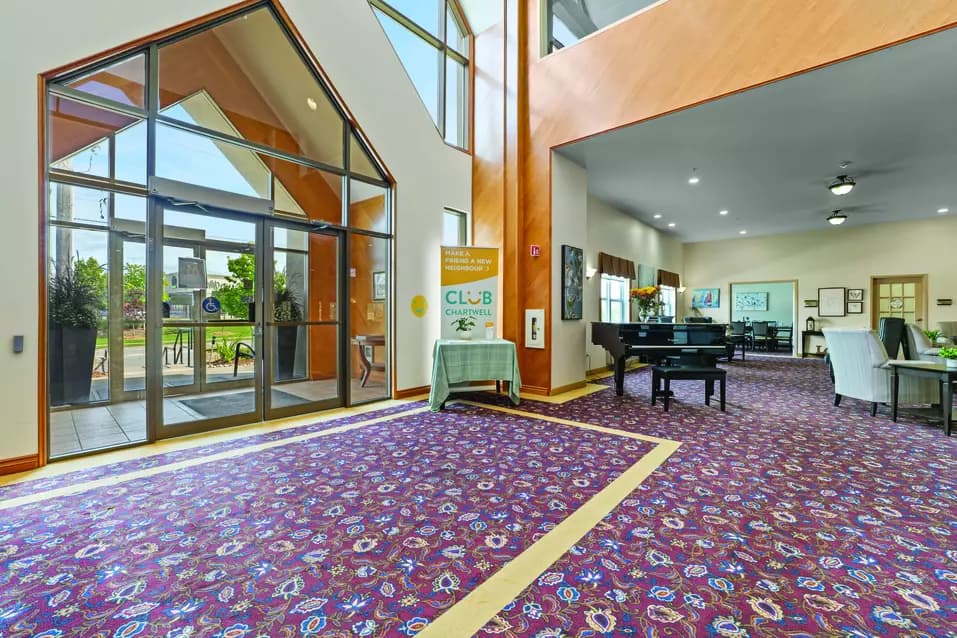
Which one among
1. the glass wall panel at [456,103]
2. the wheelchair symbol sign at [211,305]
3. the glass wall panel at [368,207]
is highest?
the glass wall panel at [456,103]

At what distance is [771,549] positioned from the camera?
6.77ft

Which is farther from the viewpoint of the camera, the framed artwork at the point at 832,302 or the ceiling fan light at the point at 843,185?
the framed artwork at the point at 832,302

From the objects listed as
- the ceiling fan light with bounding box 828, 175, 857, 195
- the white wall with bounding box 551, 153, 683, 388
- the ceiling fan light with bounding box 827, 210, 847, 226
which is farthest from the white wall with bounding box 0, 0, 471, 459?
the ceiling fan light with bounding box 827, 210, 847, 226

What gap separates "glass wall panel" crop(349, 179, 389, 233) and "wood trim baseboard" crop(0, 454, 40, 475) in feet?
11.4

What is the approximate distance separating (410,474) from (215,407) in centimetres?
275

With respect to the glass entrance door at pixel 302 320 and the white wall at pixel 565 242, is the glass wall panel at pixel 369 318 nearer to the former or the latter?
the glass entrance door at pixel 302 320

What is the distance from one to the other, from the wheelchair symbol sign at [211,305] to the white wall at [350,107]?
120cm

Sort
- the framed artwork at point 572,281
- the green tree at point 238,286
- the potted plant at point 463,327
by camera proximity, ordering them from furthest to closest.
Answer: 1. the framed artwork at point 572,281
2. the potted plant at point 463,327
3. the green tree at point 238,286

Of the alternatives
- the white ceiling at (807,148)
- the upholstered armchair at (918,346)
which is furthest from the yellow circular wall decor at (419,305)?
the upholstered armchair at (918,346)

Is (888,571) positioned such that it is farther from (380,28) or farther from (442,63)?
(442,63)

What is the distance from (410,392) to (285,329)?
185cm

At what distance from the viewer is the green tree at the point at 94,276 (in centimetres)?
372

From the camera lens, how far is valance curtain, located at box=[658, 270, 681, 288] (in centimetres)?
1177

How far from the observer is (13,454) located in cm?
302
